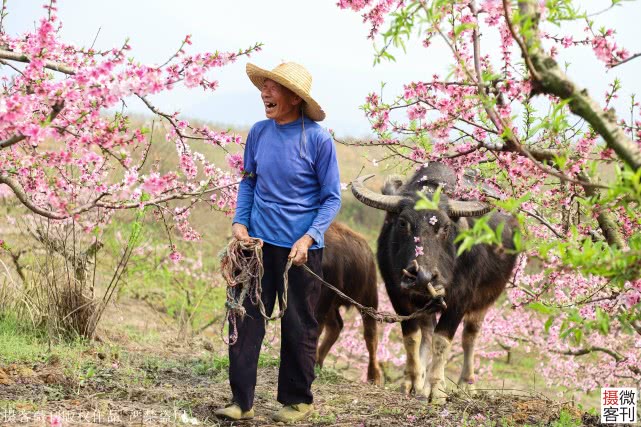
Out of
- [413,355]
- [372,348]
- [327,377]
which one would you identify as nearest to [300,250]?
[327,377]

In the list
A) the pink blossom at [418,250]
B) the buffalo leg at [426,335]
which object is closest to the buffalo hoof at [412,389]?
the buffalo leg at [426,335]

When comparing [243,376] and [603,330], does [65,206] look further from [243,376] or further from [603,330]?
[603,330]

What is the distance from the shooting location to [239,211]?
17.6ft

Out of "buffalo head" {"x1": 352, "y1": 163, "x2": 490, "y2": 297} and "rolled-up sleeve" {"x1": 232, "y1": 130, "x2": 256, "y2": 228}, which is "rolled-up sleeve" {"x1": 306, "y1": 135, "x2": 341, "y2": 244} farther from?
"buffalo head" {"x1": 352, "y1": 163, "x2": 490, "y2": 297}

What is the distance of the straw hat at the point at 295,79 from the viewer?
502cm

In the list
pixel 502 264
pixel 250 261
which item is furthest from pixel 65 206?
pixel 502 264

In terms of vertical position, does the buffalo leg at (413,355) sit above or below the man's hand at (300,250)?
below

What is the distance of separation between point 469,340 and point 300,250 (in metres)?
3.81

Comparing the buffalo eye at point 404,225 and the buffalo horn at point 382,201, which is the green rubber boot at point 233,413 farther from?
the buffalo horn at point 382,201

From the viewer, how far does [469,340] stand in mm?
8273

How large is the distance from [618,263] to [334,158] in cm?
234

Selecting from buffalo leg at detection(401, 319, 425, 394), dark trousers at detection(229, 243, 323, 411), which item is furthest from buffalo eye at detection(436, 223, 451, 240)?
dark trousers at detection(229, 243, 323, 411)

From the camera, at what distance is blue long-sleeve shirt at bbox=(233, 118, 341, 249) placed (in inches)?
203

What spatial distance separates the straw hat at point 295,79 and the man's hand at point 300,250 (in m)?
0.82
